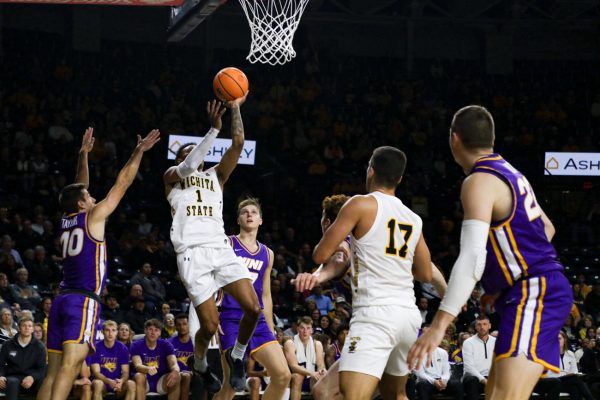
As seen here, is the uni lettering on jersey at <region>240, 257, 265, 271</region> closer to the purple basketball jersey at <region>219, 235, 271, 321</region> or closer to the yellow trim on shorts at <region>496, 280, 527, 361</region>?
A: the purple basketball jersey at <region>219, 235, 271, 321</region>

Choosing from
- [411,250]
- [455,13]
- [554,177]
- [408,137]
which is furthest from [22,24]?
[411,250]

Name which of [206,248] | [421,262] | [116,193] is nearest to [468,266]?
[421,262]

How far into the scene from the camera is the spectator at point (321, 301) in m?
16.3

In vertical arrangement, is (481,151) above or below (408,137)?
below

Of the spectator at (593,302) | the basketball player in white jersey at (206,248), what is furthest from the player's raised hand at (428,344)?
the spectator at (593,302)

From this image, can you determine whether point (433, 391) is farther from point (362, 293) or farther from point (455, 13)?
point (455, 13)

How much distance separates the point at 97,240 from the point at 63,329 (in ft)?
2.56

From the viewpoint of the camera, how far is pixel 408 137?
2362 cm

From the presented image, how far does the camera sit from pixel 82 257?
23.9ft

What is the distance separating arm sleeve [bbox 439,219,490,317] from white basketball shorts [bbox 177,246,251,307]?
3.55 m

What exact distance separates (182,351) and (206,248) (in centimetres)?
550

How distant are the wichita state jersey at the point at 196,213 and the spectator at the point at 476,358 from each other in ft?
22.8

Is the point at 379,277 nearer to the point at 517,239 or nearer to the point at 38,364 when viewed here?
the point at 517,239

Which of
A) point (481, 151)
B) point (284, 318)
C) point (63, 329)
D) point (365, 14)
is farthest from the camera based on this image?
point (365, 14)
